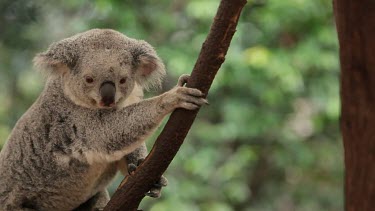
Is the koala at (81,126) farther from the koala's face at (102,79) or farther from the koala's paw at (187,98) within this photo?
the koala's paw at (187,98)

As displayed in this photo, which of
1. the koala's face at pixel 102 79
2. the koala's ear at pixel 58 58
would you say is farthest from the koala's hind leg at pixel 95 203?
the koala's ear at pixel 58 58

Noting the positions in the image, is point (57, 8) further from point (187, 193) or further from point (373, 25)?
point (373, 25)

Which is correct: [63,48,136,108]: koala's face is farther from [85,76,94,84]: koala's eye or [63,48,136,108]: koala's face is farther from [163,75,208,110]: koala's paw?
[163,75,208,110]: koala's paw

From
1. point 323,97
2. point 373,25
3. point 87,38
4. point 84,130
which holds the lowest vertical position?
point 373,25

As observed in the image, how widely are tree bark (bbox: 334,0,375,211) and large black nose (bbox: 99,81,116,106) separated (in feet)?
4.15

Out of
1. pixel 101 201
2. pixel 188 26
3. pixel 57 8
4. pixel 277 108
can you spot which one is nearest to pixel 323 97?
pixel 277 108

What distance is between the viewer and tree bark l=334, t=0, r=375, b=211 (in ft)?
7.31

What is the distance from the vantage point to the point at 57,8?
6.60 meters

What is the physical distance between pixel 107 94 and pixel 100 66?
181 mm

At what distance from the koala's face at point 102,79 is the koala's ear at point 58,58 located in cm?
5

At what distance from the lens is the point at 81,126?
3.42 meters

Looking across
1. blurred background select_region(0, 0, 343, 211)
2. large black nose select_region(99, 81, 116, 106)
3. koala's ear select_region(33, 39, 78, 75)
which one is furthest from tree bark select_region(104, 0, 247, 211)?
blurred background select_region(0, 0, 343, 211)

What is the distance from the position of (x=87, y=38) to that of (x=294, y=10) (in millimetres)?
3216

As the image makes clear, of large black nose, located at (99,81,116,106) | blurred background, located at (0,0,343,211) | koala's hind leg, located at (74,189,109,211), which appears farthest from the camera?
blurred background, located at (0,0,343,211)
